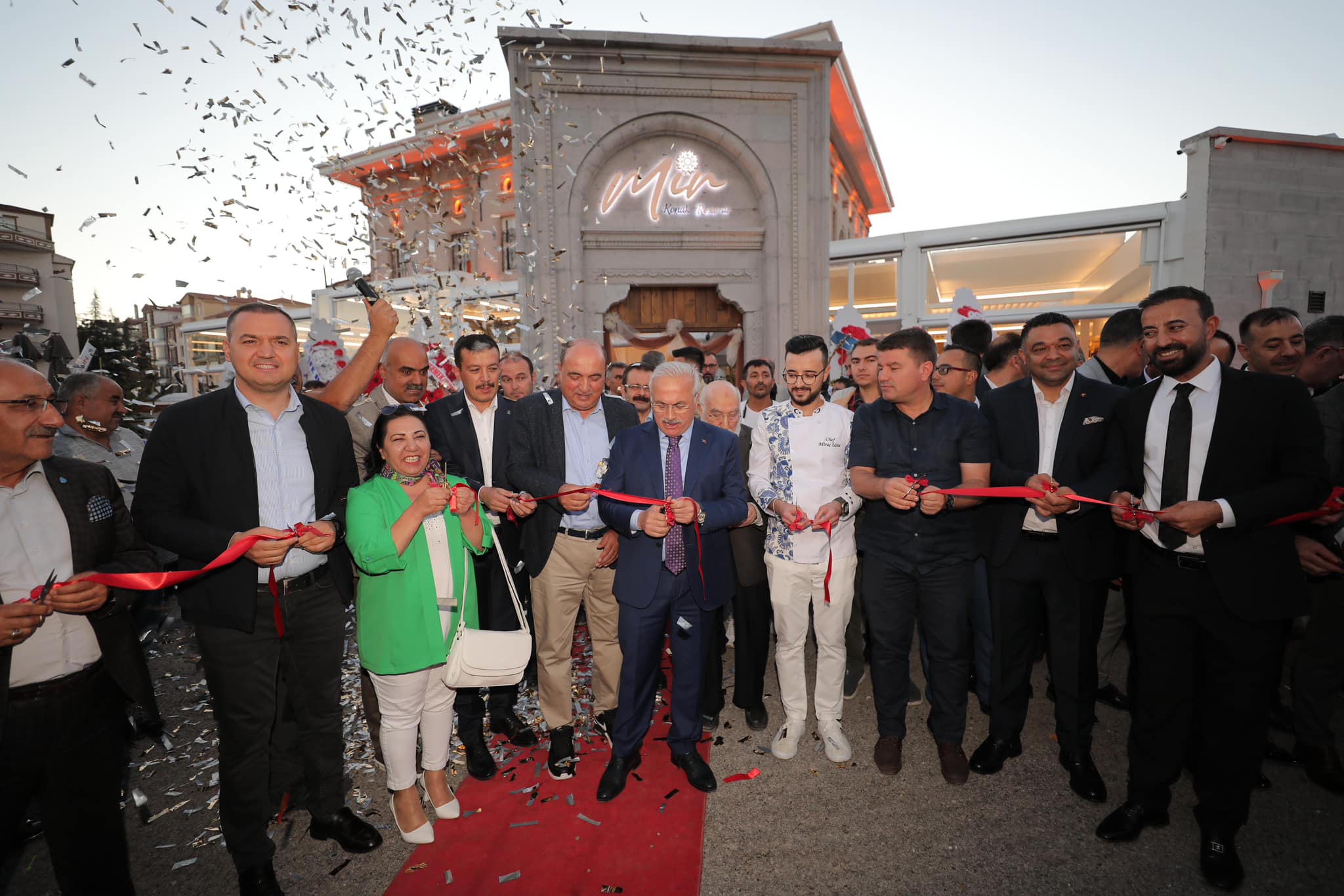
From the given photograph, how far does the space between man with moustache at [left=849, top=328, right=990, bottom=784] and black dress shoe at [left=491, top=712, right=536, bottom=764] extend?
2.34 m

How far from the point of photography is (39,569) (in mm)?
2289

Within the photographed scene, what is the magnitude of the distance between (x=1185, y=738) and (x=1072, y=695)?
0.52 metres

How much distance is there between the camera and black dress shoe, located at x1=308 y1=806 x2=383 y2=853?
3090mm

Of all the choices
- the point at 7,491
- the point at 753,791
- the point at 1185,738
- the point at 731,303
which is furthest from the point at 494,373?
the point at 731,303

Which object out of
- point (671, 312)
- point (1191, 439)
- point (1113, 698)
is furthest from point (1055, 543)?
point (671, 312)

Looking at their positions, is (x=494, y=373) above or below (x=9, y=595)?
above

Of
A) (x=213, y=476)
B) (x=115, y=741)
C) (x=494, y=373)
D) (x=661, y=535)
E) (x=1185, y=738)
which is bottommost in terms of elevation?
(x=1185, y=738)

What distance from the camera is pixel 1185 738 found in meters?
2.99

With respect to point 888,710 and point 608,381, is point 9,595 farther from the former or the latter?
point 608,381

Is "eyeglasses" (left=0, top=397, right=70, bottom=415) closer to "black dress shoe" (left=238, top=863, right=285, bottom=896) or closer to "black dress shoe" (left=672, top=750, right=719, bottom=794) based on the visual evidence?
"black dress shoe" (left=238, top=863, right=285, bottom=896)

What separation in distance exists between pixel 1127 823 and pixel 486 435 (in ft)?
14.4

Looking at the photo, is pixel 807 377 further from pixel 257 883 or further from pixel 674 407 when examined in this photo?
pixel 257 883

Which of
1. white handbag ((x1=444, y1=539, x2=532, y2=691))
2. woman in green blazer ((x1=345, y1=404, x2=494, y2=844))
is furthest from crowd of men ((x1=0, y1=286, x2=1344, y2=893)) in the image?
white handbag ((x1=444, y1=539, x2=532, y2=691))

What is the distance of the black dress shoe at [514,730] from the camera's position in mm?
4098
